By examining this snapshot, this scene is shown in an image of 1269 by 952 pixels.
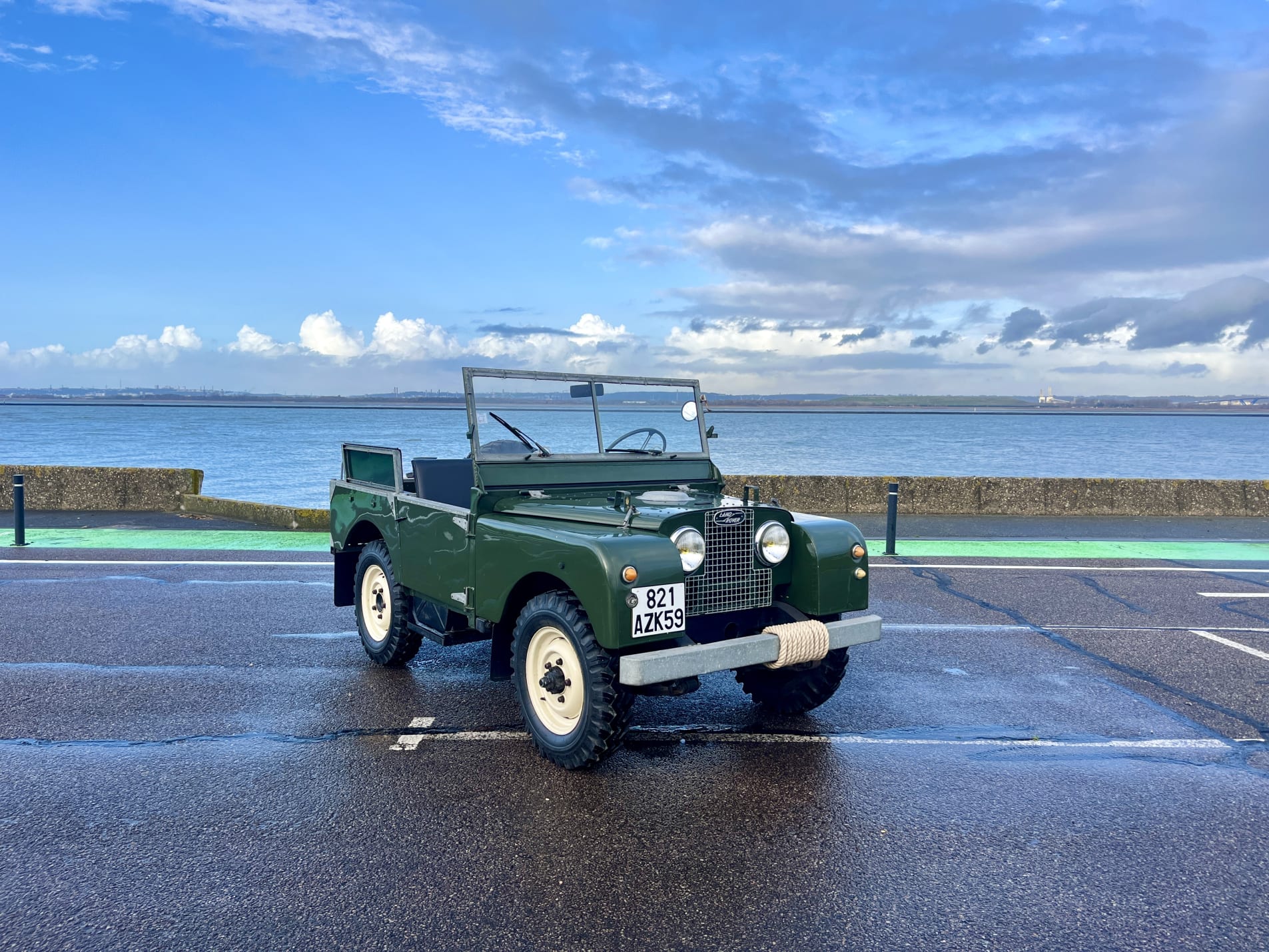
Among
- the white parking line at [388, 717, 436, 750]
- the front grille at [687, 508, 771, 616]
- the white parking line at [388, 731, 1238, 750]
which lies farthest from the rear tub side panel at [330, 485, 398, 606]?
the front grille at [687, 508, 771, 616]

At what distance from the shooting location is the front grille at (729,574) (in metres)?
4.53

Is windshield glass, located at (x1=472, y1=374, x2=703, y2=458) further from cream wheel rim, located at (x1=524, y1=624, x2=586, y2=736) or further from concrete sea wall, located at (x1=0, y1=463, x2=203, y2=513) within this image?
concrete sea wall, located at (x1=0, y1=463, x2=203, y2=513)

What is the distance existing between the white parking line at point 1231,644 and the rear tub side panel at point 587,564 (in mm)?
5163

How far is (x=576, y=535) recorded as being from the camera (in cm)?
428

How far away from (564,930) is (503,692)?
2665 millimetres

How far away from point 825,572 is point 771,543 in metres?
0.33

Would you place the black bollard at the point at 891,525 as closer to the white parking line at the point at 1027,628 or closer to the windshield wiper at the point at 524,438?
the white parking line at the point at 1027,628

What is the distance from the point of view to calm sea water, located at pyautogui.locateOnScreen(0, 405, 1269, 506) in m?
44.7

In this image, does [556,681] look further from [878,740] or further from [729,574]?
[878,740]

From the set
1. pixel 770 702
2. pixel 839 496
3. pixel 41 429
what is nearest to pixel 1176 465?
pixel 839 496

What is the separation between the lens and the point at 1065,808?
13.1 feet

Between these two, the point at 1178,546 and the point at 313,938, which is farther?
the point at 1178,546

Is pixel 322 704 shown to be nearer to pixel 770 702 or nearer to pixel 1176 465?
pixel 770 702

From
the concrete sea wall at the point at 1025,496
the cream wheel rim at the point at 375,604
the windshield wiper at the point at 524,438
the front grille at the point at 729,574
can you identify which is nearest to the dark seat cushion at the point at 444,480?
the windshield wiper at the point at 524,438
